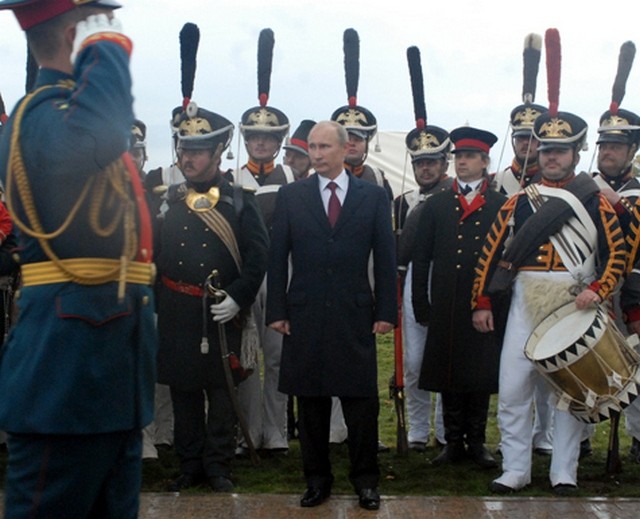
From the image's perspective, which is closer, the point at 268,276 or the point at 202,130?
the point at 268,276

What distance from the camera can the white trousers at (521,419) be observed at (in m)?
6.00

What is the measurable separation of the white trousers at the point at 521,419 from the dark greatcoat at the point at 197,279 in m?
1.45

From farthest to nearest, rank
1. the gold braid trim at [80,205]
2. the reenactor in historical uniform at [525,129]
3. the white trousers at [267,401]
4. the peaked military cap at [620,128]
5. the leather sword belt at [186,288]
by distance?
the reenactor in historical uniform at [525,129]
the peaked military cap at [620,128]
the white trousers at [267,401]
the leather sword belt at [186,288]
the gold braid trim at [80,205]

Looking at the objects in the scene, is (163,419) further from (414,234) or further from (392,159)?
(392,159)

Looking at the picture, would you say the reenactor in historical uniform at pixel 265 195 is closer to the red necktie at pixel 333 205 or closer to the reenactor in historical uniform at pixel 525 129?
the red necktie at pixel 333 205

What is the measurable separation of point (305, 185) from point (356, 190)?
11.2 inches

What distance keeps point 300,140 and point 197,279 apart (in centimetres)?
231

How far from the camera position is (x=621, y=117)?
23.8ft

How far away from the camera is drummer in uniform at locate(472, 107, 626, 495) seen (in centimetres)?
593

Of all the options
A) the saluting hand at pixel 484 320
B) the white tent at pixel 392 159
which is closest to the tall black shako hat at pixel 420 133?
the saluting hand at pixel 484 320

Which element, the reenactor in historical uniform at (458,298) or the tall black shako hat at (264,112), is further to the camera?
the tall black shako hat at (264,112)

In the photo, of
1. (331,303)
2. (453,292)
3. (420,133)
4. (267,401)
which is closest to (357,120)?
(420,133)

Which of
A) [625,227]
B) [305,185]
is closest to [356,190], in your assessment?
[305,185]

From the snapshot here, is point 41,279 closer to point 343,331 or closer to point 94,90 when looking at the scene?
point 94,90
